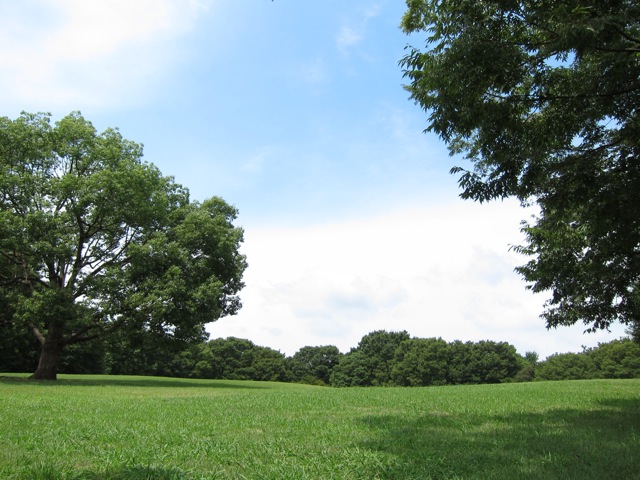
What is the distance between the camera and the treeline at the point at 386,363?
73438 mm

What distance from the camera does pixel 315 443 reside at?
6938 millimetres

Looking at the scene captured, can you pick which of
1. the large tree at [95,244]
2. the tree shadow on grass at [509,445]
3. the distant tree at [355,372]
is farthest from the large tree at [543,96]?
the distant tree at [355,372]

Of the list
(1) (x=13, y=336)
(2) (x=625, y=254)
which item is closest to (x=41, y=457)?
(2) (x=625, y=254)

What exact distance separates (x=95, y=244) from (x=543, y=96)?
27086 mm

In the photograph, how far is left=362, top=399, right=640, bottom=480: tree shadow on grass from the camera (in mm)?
5266

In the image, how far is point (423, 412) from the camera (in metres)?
11.1

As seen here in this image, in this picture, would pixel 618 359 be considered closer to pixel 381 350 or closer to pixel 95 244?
pixel 381 350

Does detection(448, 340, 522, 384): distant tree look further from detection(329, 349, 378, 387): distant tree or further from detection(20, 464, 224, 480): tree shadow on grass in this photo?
detection(20, 464, 224, 480): tree shadow on grass

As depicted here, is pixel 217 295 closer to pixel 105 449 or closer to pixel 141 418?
pixel 141 418

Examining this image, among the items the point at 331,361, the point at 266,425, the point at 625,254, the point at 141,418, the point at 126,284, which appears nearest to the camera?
the point at 266,425

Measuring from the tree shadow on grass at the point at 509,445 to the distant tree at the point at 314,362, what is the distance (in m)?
90.5

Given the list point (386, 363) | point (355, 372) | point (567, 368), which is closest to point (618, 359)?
point (567, 368)

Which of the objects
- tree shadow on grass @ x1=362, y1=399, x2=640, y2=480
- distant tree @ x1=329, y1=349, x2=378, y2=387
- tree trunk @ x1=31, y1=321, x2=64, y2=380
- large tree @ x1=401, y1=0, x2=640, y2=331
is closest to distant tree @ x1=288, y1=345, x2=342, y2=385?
distant tree @ x1=329, y1=349, x2=378, y2=387

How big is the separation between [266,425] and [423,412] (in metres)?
4.42
